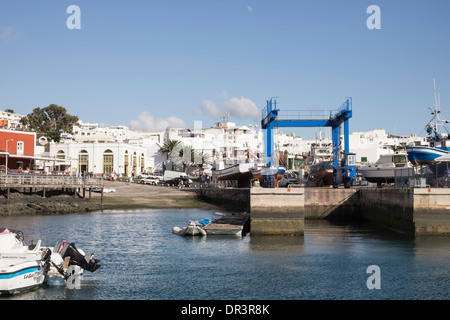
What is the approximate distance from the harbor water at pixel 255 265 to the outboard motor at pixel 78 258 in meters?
0.69

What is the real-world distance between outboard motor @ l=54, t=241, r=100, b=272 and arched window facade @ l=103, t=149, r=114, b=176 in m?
72.1

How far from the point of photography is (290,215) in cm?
3012

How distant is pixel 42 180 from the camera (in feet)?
172

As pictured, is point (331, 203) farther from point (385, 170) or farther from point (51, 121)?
point (51, 121)

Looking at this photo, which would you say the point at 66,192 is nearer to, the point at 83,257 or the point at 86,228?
the point at 86,228

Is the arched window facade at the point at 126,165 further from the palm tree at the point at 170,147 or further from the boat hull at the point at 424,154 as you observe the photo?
the boat hull at the point at 424,154

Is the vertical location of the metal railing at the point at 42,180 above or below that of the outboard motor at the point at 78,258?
above

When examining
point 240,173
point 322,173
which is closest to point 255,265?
point 322,173

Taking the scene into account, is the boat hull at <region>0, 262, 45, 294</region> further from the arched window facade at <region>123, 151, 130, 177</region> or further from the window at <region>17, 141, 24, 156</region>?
the arched window facade at <region>123, 151, 130, 177</region>

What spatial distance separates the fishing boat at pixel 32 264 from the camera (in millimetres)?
17381

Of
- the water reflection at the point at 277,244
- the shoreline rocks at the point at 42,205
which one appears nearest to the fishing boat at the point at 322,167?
the water reflection at the point at 277,244

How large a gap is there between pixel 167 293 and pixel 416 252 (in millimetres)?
14841

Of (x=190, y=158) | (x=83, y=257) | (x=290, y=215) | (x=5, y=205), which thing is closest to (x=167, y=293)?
(x=83, y=257)

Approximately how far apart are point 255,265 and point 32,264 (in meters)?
10.3
